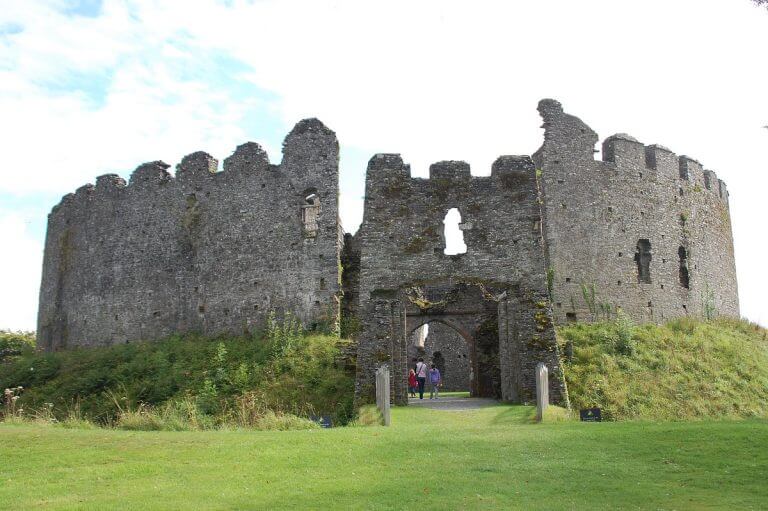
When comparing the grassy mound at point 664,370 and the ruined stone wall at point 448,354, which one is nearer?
the grassy mound at point 664,370

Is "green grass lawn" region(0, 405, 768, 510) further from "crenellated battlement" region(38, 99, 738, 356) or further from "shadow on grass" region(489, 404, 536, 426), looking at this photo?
"crenellated battlement" region(38, 99, 738, 356)

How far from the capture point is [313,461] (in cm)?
1108

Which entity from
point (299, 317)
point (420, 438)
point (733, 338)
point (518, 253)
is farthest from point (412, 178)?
point (733, 338)

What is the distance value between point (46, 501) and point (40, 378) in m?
19.6

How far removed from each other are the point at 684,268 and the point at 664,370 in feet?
24.8

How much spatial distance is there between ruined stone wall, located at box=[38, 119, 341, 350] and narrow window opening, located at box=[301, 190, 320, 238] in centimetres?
4

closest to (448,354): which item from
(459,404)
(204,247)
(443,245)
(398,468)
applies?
(204,247)

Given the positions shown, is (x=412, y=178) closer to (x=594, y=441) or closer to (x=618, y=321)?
(x=618, y=321)

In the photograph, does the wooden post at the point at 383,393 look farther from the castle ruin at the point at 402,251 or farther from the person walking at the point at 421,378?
the person walking at the point at 421,378

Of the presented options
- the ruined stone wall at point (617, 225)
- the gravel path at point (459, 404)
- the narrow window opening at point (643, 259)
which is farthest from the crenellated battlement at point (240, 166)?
the narrow window opening at point (643, 259)

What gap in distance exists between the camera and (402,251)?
2103 cm

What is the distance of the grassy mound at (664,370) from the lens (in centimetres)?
2052

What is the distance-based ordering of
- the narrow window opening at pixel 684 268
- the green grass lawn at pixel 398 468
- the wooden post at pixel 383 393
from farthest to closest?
the narrow window opening at pixel 684 268 → the wooden post at pixel 383 393 → the green grass lawn at pixel 398 468

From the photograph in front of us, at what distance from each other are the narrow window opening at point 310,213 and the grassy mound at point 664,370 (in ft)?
28.5
